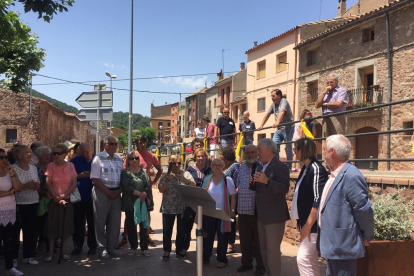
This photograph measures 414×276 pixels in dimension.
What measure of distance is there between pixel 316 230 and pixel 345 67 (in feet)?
65.8

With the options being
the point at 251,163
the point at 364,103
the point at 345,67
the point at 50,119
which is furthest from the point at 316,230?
the point at 50,119

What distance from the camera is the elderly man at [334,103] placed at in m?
5.96

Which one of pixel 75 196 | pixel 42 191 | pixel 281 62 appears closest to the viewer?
pixel 42 191

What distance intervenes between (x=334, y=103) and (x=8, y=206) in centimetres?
504

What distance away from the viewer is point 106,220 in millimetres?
6074

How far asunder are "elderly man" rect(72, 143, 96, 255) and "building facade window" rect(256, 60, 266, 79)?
25.6 meters

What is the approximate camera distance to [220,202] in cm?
525

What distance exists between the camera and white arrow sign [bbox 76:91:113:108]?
32.4ft

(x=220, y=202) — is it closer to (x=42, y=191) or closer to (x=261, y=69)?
(x=42, y=191)

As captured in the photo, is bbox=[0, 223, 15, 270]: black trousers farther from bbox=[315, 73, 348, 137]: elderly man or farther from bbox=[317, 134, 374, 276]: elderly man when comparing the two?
bbox=[315, 73, 348, 137]: elderly man

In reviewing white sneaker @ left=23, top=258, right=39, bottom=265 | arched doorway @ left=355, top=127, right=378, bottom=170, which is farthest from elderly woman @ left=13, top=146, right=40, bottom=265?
arched doorway @ left=355, top=127, right=378, bottom=170

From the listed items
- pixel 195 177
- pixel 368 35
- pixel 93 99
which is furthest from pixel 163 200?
pixel 368 35

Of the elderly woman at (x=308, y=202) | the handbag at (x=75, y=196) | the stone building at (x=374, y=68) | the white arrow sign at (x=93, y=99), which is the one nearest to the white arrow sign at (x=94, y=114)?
the white arrow sign at (x=93, y=99)

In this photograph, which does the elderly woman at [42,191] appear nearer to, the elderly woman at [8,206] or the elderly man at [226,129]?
the elderly woman at [8,206]
